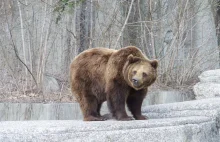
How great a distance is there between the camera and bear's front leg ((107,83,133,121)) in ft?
20.6

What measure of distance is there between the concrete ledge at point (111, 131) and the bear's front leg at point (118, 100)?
0.43 metres

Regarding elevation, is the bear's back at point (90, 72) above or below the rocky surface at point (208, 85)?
above

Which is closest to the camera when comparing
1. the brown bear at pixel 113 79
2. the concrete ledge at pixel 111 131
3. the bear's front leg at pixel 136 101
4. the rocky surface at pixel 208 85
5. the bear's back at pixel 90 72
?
the concrete ledge at pixel 111 131

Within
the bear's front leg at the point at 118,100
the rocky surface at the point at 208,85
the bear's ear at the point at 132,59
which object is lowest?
the rocky surface at the point at 208,85

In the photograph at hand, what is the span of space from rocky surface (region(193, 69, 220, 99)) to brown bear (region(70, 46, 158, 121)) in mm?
2601

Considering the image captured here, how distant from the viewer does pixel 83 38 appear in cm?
1066

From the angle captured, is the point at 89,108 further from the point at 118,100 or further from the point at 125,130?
the point at 125,130

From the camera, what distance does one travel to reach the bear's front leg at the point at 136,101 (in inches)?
256

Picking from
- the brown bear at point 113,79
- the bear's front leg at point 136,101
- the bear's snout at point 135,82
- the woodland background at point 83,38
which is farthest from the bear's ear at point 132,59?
the woodland background at point 83,38

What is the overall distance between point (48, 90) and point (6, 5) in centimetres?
232

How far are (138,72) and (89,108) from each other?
1000 millimetres

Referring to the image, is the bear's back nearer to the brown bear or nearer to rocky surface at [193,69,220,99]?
the brown bear

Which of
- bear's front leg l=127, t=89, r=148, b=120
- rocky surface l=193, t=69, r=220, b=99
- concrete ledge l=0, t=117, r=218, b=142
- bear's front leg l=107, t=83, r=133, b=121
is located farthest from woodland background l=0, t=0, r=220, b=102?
concrete ledge l=0, t=117, r=218, b=142

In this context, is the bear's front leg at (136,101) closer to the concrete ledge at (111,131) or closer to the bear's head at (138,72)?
the bear's head at (138,72)
